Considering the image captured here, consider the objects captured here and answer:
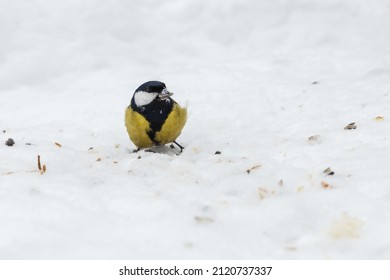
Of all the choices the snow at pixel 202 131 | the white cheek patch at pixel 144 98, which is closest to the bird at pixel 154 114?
the white cheek patch at pixel 144 98

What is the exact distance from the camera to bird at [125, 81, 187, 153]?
3850mm

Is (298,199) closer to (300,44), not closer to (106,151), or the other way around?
(106,151)

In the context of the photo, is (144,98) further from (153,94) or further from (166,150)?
(166,150)

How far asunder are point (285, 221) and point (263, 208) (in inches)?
6.9

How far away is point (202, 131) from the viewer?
15.4ft

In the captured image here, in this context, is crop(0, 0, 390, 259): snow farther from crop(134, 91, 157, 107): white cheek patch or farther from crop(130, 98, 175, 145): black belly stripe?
crop(134, 91, 157, 107): white cheek patch

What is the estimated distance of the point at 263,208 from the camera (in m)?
2.85

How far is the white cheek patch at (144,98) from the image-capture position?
385 cm

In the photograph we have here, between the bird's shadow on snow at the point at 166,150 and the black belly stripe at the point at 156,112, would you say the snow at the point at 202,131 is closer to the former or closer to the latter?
the bird's shadow on snow at the point at 166,150

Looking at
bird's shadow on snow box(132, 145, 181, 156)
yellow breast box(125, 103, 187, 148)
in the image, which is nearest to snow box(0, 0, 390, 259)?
bird's shadow on snow box(132, 145, 181, 156)

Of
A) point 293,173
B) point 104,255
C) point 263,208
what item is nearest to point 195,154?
point 293,173

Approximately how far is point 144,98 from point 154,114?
0.47ft

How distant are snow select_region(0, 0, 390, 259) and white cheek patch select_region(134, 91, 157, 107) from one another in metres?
0.41
